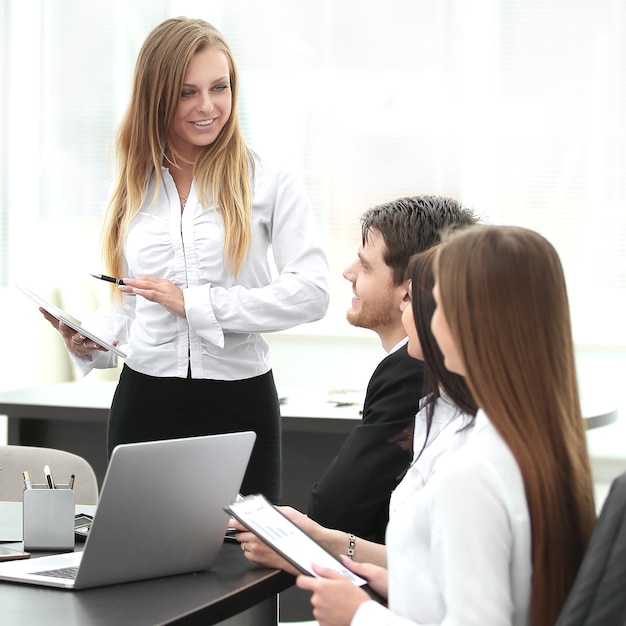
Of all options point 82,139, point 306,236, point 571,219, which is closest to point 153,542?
point 306,236

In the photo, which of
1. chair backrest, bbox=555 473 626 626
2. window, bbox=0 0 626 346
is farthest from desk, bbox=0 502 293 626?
window, bbox=0 0 626 346

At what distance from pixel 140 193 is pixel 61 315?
364mm

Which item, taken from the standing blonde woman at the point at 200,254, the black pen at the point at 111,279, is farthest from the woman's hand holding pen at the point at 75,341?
the black pen at the point at 111,279

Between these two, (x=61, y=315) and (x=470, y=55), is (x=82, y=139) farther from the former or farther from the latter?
(x=61, y=315)

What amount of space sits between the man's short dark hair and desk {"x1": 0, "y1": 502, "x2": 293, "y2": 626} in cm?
72

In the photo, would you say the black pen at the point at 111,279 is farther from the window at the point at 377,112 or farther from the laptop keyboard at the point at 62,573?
the window at the point at 377,112

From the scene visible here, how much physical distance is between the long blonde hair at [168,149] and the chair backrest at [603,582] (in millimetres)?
1299

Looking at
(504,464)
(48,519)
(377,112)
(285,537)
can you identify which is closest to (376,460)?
(285,537)

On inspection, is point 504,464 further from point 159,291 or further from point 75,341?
point 75,341

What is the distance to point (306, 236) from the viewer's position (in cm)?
227

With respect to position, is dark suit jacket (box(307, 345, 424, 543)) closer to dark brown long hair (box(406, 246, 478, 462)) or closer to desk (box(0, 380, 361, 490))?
dark brown long hair (box(406, 246, 478, 462))

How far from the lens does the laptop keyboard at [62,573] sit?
134cm

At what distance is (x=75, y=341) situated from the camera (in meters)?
2.26

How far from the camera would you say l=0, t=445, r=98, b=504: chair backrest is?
2.25 metres
